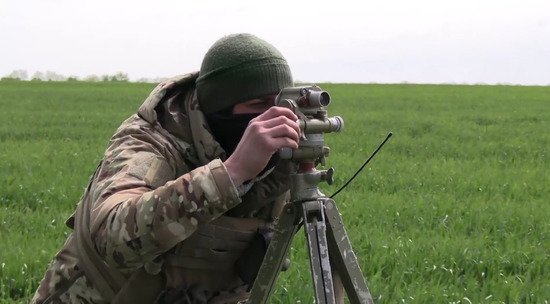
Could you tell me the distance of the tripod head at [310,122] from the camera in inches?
91.7

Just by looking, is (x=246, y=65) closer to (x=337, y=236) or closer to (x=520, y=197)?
(x=337, y=236)

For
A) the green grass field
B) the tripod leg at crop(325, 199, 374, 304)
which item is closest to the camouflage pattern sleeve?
the tripod leg at crop(325, 199, 374, 304)

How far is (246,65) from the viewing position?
288cm

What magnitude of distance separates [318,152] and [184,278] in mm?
914

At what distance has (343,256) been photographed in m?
2.54

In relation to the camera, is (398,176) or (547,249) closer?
(547,249)

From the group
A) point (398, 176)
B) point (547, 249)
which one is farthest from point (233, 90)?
point (398, 176)

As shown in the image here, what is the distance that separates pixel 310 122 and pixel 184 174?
1.88 feet

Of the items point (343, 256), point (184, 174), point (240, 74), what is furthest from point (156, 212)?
point (240, 74)

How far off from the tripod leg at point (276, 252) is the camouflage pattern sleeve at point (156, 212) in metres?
0.26

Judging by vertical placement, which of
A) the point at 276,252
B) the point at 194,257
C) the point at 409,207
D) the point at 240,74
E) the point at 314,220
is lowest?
the point at 409,207

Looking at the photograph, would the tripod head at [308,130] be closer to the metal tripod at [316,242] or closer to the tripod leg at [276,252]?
the metal tripod at [316,242]

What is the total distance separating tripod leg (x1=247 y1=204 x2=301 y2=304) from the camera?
101 inches

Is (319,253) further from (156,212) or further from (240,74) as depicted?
(240,74)
